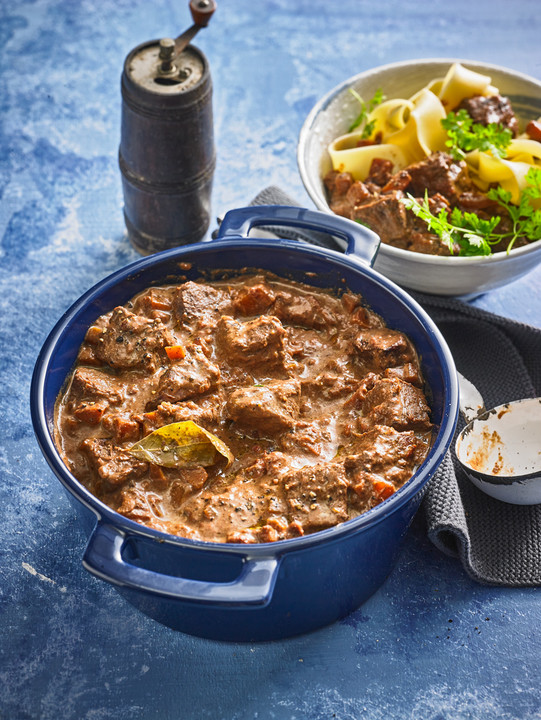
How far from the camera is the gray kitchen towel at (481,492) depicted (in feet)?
10.9

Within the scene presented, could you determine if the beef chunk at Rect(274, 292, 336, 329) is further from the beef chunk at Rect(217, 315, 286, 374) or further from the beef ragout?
the beef ragout

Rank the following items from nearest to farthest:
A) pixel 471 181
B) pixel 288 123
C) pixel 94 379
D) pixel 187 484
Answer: pixel 187 484
pixel 94 379
pixel 471 181
pixel 288 123

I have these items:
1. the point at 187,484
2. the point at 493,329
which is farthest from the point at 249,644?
the point at 493,329

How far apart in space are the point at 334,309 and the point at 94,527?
149 cm

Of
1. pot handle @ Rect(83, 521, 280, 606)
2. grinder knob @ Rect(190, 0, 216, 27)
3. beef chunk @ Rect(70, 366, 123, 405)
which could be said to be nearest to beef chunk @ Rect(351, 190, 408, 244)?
grinder knob @ Rect(190, 0, 216, 27)

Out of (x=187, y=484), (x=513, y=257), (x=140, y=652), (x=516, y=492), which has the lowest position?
(x=140, y=652)

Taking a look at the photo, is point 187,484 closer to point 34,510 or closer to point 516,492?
point 34,510

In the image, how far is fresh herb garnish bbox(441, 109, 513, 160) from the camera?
4359 millimetres

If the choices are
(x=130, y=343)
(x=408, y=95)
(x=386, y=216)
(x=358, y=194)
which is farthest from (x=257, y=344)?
(x=408, y=95)

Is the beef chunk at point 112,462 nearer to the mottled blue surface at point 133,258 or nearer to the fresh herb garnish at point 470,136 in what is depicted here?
the mottled blue surface at point 133,258

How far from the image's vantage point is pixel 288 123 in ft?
17.9

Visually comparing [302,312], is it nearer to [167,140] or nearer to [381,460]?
[381,460]

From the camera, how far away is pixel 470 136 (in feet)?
14.4

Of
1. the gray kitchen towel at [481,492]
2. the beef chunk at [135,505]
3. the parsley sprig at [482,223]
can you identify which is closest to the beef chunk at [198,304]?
the beef chunk at [135,505]
